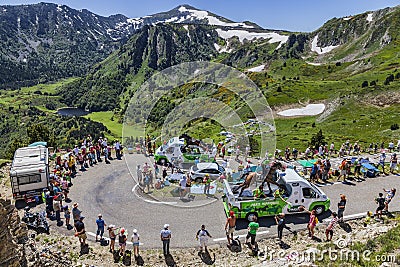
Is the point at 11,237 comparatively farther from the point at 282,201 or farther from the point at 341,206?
the point at 341,206

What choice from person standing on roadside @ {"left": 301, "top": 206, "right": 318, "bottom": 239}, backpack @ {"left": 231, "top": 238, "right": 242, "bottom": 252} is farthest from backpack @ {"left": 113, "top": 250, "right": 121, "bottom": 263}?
person standing on roadside @ {"left": 301, "top": 206, "right": 318, "bottom": 239}

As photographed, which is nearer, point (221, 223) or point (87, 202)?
point (221, 223)

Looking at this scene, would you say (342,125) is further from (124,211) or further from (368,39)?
(368,39)

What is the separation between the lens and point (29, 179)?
25.4 meters

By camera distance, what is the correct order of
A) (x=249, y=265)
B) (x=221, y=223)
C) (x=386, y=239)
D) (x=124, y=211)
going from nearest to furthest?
(x=386, y=239) < (x=249, y=265) < (x=221, y=223) < (x=124, y=211)

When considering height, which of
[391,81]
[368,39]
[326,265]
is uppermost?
[368,39]

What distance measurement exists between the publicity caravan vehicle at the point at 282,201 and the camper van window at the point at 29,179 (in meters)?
15.0

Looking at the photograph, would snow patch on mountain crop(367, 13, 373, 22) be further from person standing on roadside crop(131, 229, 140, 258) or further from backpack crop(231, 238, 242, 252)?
person standing on roadside crop(131, 229, 140, 258)

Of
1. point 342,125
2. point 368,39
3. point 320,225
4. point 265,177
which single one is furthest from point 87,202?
point 368,39

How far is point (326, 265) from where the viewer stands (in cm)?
1406

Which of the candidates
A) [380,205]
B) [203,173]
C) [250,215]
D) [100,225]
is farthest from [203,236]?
[380,205]

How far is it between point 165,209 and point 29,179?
11072 millimetres

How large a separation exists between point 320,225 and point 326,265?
7.15m

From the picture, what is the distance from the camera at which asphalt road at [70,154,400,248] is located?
67.8 ft
